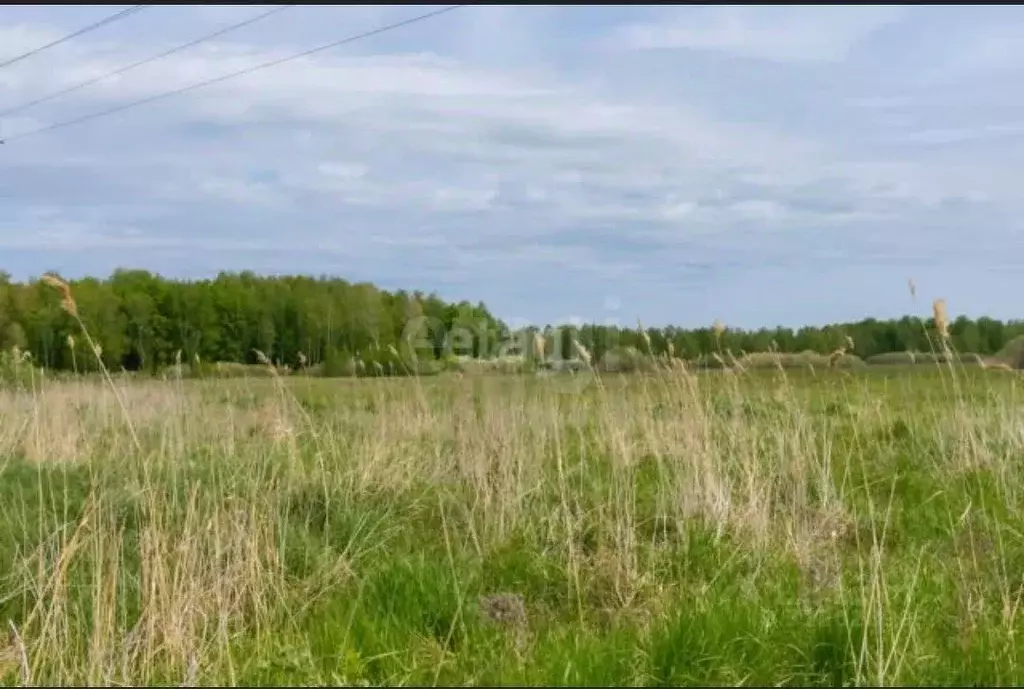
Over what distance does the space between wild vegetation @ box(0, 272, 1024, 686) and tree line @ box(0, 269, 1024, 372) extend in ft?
2.96

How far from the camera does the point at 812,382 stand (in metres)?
9.02

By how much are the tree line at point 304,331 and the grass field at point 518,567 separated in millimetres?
902

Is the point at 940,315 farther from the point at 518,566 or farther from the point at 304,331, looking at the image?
the point at 304,331

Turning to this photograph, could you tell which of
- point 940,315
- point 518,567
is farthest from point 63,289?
point 940,315

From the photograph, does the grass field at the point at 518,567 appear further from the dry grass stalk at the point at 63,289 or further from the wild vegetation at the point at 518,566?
the dry grass stalk at the point at 63,289

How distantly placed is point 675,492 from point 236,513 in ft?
8.21

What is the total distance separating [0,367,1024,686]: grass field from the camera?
12.1 ft

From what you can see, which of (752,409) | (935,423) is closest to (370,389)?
(752,409)

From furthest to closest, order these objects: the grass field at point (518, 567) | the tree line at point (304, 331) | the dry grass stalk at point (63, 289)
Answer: the tree line at point (304, 331) → the dry grass stalk at point (63, 289) → the grass field at point (518, 567)

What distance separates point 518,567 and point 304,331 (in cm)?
1552

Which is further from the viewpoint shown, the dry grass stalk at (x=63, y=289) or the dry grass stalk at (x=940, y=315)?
the dry grass stalk at (x=940, y=315)

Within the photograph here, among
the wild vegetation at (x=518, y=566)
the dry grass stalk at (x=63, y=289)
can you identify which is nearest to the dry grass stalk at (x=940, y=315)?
the wild vegetation at (x=518, y=566)

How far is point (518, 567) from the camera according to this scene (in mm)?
5055

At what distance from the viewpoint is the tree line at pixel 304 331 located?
9.48 m
